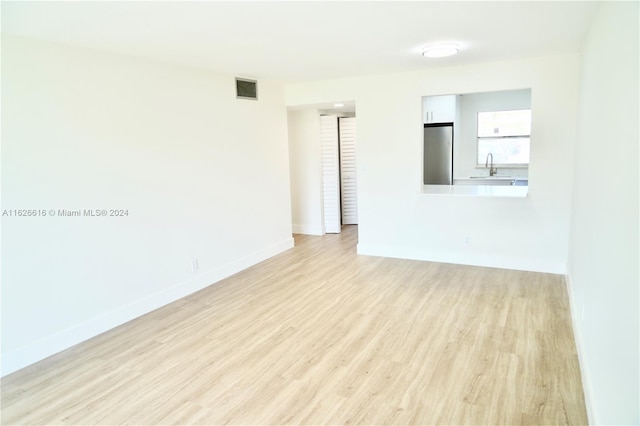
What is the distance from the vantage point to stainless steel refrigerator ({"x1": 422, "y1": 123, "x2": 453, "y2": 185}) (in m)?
6.74

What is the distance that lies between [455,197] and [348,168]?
2.62 meters

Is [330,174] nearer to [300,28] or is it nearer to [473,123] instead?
[473,123]

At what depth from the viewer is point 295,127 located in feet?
21.4

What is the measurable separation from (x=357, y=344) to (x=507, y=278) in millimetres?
2169

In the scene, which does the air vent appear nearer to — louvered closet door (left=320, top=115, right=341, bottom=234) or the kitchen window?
louvered closet door (left=320, top=115, right=341, bottom=234)

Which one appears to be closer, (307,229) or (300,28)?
(300,28)

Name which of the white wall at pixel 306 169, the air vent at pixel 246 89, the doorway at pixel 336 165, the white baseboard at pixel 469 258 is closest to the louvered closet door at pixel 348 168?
the doorway at pixel 336 165

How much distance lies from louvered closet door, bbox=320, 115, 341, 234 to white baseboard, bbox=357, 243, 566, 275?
1455mm

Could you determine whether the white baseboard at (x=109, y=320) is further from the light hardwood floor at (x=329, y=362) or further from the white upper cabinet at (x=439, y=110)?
the white upper cabinet at (x=439, y=110)

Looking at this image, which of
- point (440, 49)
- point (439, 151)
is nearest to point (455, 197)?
point (440, 49)

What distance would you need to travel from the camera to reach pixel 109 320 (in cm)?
337

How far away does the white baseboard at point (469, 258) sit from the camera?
439cm

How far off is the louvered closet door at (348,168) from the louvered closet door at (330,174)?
0.32 metres

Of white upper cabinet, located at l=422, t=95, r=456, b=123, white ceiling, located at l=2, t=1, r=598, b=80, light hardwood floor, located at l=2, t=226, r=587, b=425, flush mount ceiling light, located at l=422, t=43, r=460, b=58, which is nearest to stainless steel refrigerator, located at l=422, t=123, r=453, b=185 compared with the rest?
white upper cabinet, located at l=422, t=95, r=456, b=123
